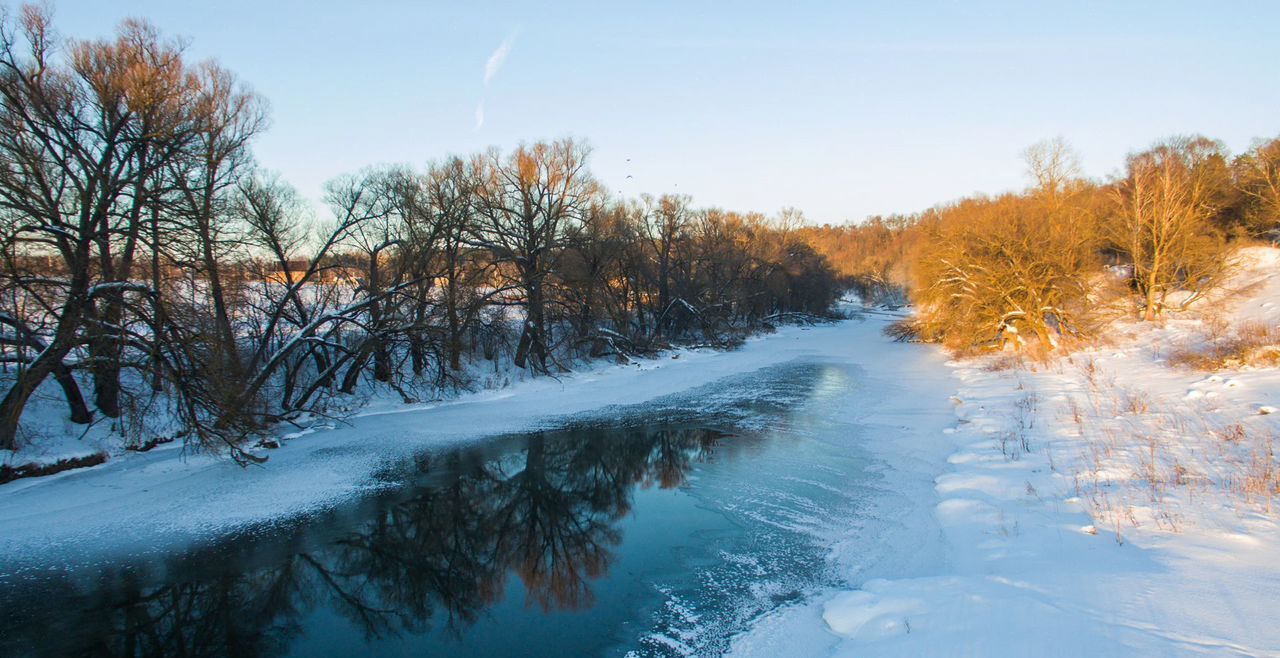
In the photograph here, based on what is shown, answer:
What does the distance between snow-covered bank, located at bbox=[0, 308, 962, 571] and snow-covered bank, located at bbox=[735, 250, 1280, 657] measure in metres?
4.89

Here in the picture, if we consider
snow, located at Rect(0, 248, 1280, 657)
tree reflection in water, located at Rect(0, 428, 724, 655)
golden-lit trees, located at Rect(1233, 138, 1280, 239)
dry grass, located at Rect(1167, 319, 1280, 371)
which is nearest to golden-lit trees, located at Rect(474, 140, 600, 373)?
snow, located at Rect(0, 248, 1280, 657)

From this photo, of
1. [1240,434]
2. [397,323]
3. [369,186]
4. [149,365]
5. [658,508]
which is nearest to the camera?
[1240,434]

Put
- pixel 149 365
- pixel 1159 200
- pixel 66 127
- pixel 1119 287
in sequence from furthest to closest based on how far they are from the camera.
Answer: pixel 1119 287 < pixel 1159 200 < pixel 66 127 < pixel 149 365

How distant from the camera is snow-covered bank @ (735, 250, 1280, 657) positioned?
4.34 meters

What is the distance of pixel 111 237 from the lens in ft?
39.1

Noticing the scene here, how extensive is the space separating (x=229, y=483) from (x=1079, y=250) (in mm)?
28195

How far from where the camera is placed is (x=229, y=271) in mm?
14758

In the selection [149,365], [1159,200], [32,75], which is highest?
[32,75]

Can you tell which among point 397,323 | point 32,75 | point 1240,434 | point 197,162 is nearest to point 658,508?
point 1240,434

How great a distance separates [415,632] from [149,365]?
8.64 metres

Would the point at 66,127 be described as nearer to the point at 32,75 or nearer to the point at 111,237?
the point at 32,75

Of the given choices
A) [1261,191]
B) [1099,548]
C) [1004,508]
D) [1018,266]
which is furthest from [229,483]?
[1261,191]

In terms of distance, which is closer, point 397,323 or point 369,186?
point 397,323

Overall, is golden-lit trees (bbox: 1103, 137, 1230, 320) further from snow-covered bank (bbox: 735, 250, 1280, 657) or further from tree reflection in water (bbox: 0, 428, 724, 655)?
tree reflection in water (bbox: 0, 428, 724, 655)
